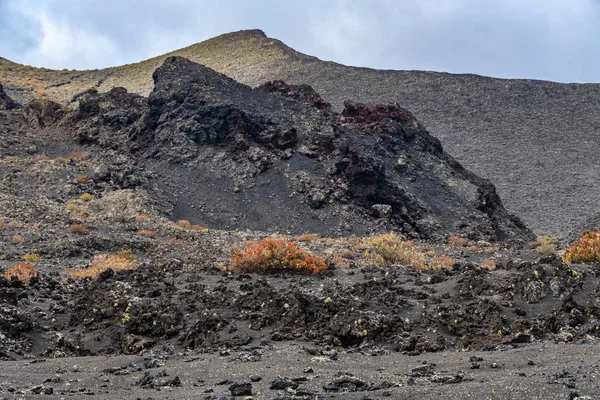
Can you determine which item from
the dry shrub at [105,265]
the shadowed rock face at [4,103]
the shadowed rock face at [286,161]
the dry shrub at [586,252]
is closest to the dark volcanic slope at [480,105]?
the shadowed rock face at [286,161]

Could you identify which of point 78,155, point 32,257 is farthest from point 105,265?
point 78,155

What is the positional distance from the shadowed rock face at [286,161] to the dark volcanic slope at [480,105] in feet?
28.8

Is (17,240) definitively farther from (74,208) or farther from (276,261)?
(276,261)

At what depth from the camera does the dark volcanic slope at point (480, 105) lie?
1785 inches

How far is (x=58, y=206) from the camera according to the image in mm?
26188

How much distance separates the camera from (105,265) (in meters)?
16.3

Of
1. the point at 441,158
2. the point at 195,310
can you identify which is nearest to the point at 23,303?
the point at 195,310

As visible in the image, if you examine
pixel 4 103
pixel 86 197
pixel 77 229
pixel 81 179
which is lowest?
pixel 77 229

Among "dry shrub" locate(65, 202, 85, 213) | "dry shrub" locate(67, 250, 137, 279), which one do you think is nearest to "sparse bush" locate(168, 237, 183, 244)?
"dry shrub" locate(67, 250, 137, 279)

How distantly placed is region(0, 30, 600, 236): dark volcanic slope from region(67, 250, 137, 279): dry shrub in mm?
23770

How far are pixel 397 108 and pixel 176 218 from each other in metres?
A: 17.0

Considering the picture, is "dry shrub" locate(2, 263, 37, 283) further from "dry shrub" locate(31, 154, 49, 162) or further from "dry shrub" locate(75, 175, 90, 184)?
"dry shrub" locate(31, 154, 49, 162)

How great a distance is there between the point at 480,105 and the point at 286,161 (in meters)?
33.7

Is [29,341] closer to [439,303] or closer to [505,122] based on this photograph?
[439,303]
